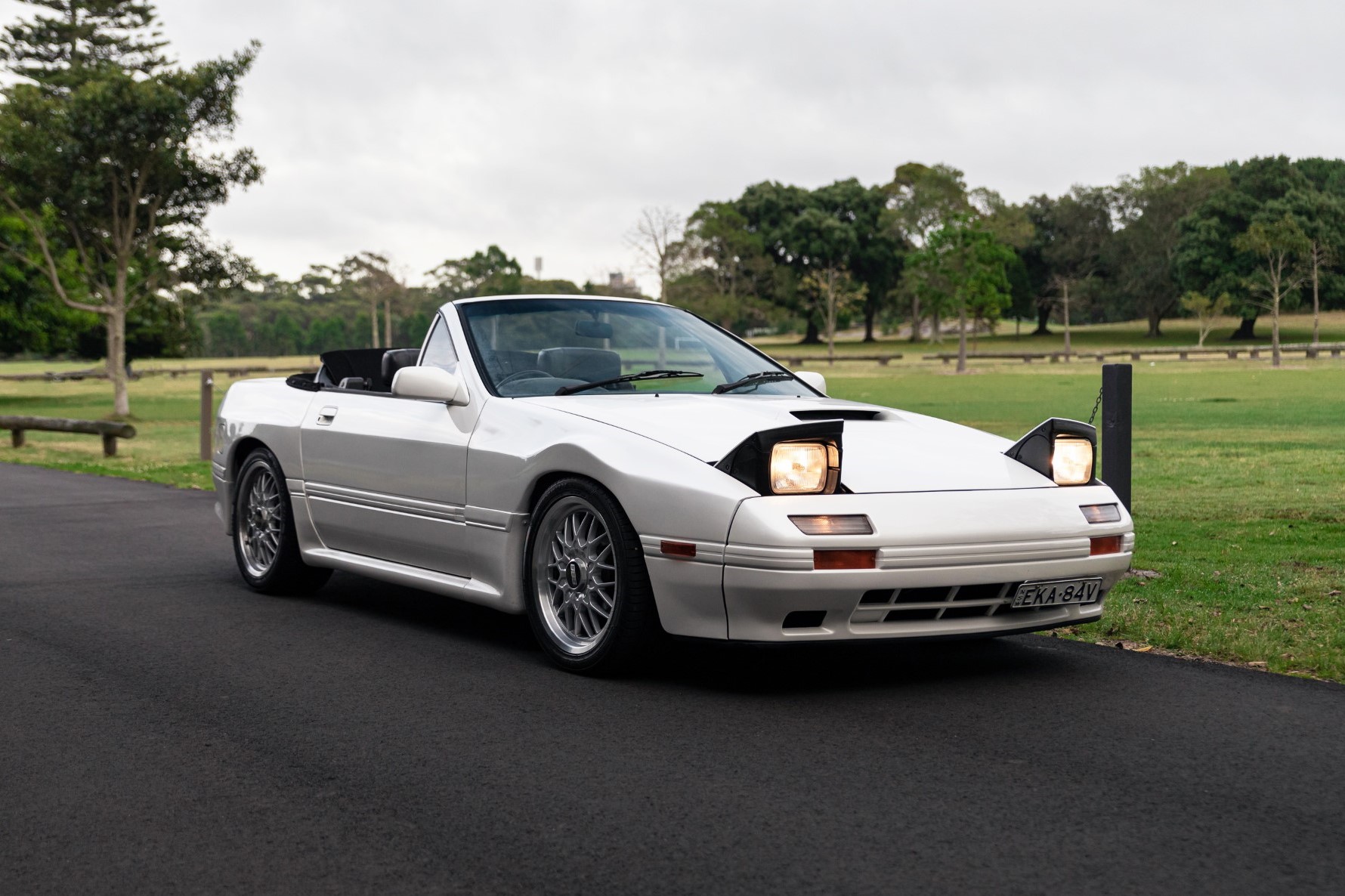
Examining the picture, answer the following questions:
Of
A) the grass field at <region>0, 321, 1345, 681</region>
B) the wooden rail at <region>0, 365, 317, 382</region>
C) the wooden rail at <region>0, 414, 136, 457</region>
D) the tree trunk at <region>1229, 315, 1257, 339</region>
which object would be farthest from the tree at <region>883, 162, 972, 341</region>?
the wooden rail at <region>0, 414, 136, 457</region>

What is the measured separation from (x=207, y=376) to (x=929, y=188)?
303 feet

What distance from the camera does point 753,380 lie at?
6.49 m

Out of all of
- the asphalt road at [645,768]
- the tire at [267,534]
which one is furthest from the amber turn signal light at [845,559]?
the tire at [267,534]

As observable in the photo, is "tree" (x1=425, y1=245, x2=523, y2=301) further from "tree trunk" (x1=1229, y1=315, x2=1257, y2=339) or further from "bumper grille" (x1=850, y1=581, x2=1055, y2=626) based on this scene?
"bumper grille" (x1=850, y1=581, x2=1055, y2=626)

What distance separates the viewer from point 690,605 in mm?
5082

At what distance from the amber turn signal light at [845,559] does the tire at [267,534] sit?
11.2 feet

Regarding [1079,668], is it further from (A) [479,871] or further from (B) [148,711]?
(B) [148,711]

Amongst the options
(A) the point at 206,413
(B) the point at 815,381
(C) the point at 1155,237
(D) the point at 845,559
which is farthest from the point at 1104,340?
(D) the point at 845,559

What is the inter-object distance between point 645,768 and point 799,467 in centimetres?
124

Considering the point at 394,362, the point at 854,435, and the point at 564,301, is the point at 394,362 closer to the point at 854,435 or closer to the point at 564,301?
the point at 564,301

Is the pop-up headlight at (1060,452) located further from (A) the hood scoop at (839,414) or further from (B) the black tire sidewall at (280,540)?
(B) the black tire sidewall at (280,540)

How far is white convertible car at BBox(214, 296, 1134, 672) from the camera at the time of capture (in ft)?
16.3

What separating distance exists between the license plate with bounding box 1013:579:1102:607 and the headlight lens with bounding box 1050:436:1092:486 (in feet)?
1.33

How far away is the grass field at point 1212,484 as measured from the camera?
6.47 meters
